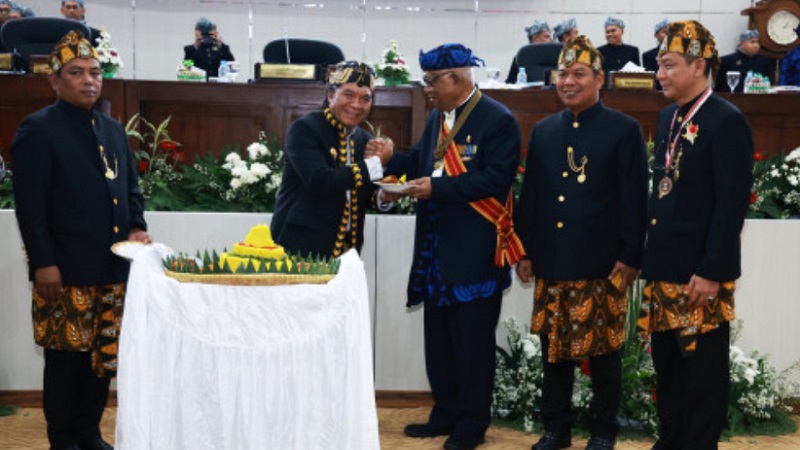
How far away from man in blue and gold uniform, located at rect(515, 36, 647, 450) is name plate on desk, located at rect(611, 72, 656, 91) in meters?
2.44

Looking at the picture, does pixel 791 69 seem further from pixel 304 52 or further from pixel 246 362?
pixel 246 362

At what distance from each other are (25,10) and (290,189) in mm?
5427

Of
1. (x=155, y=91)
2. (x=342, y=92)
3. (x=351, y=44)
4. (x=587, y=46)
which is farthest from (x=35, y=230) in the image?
(x=351, y=44)

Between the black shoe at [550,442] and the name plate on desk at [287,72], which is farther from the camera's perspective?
the name plate on desk at [287,72]

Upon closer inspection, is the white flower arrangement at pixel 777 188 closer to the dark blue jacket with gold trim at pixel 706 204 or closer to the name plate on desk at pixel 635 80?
the name plate on desk at pixel 635 80

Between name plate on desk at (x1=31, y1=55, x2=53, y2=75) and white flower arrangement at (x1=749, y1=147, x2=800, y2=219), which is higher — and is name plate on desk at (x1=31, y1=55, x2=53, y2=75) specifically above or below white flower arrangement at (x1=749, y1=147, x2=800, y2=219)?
above

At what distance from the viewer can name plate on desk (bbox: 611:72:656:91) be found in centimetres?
556

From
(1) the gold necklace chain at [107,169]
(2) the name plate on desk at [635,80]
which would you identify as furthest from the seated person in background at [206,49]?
(1) the gold necklace chain at [107,169]

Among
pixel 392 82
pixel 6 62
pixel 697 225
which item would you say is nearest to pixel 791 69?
pixel 392 82

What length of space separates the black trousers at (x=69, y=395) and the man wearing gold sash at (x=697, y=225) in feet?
6.40

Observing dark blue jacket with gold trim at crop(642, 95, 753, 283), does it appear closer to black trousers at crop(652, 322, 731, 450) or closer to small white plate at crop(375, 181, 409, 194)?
black trousers at crop(652, 322, 731, 450)

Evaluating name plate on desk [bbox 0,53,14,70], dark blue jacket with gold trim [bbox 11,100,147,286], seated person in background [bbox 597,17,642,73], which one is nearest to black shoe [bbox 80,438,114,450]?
dark blue jacket with gold trim [bbox 11,100,147,286]

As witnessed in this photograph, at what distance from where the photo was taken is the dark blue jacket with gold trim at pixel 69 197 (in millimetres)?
2912

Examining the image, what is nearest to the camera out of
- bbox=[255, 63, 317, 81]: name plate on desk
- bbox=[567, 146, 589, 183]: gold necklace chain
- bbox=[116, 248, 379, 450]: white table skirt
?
bbox=[116, 248, 379, 450]: white table skirt
